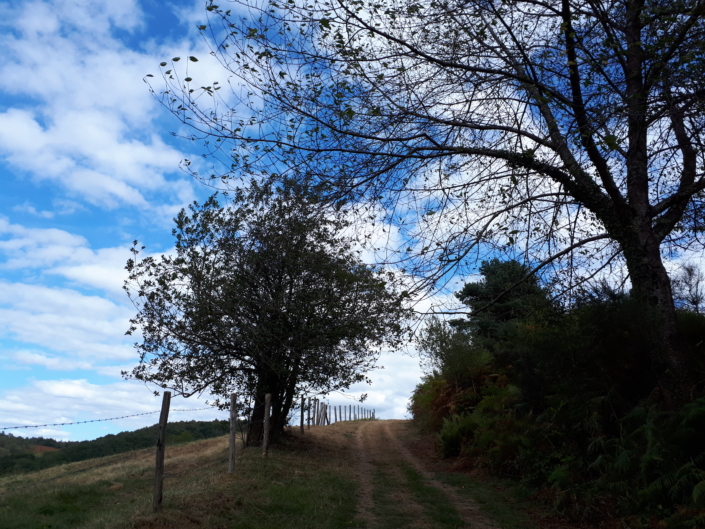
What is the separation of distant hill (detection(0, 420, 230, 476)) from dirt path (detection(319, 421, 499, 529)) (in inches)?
476

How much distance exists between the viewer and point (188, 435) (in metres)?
30.2

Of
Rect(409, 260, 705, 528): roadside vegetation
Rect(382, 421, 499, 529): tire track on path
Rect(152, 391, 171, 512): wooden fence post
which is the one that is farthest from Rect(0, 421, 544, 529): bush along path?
Rect(409, 260, 705, 528): roadside vegetation

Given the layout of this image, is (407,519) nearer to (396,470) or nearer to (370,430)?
(396,470)

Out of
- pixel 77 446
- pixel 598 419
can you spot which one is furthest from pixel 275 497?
pixel 77 446

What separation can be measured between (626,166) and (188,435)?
2771cm

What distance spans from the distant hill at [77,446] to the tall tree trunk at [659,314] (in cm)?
2102

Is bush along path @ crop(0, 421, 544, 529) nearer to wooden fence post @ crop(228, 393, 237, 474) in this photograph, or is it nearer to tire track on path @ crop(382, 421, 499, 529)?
tire track on path @ crop(382, 421, 499, 529)

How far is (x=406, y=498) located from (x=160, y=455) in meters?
5.53

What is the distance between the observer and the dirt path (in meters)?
8.72

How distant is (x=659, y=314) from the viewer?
8.86m

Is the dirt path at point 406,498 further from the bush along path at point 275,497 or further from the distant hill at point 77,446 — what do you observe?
the distant hill at point 77,446

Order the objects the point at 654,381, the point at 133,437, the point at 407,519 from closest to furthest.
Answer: the point at 407,519
the point at 654,381
the point at 133,437

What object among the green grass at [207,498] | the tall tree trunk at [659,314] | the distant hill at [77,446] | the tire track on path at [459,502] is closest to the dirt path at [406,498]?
the tire track on path at [459,502]

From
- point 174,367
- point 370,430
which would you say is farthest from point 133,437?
point 174,367
